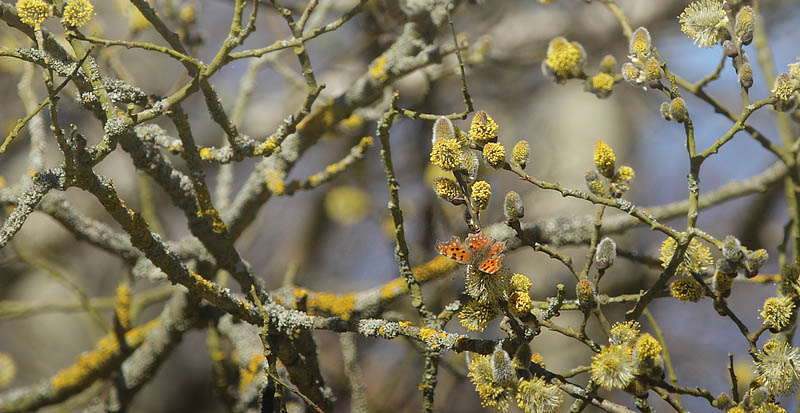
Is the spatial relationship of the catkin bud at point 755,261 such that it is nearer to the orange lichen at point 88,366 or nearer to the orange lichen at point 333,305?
the orange lichen at point 333,305

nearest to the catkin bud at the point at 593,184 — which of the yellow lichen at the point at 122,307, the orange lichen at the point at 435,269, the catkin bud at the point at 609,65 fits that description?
the catkin bud at the point at 609,65

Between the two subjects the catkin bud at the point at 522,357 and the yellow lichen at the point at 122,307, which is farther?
the yellow lichen at the point at 122,307

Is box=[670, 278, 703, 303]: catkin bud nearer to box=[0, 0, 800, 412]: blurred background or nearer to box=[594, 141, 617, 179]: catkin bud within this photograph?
box=[594, 141, 617, 179]: catkin bud

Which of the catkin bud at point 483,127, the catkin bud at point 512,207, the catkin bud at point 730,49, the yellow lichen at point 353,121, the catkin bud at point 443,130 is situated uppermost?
the yellow lichen at point 353,121

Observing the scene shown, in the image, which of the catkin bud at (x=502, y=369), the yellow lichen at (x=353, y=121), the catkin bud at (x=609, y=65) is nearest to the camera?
the catkin bud at (x=502, y=369)

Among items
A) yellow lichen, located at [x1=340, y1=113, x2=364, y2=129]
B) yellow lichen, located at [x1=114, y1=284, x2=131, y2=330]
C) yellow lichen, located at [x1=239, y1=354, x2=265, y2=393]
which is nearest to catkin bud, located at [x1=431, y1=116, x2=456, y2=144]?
yellow lichen, located at [x1=239, y1=354, x2=265, y2=393]

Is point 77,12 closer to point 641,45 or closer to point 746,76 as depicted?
point 641,45

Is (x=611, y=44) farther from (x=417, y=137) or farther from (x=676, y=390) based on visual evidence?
(x=676, y=390)
